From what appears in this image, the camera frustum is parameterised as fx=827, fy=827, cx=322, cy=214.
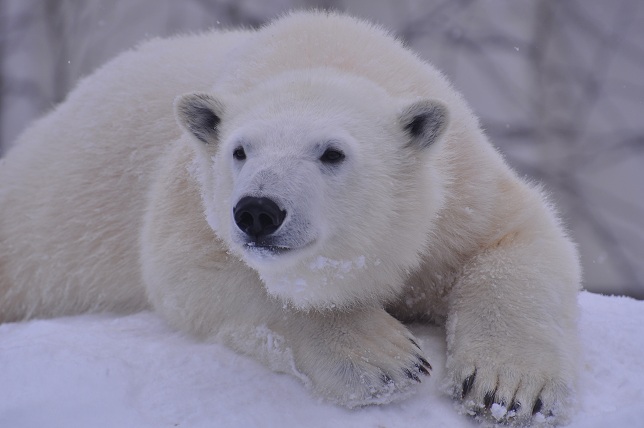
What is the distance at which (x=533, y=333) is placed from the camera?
11.0 ft

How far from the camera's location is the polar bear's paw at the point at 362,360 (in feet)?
10.4

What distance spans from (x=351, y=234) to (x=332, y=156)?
0.33 m

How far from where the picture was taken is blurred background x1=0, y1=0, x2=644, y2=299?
11.7 meters

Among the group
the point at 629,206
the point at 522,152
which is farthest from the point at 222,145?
the point at 629,206

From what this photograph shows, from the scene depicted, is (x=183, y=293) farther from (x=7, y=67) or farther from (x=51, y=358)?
(x=7, y=67)

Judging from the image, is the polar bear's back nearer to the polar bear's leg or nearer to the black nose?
the black nose

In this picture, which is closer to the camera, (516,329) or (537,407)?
(537,407)

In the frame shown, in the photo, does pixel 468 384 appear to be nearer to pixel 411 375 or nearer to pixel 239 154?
pixel 411 375

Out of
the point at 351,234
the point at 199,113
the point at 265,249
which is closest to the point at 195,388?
the point at 265,249

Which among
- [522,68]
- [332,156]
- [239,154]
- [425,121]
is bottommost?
[239,154]

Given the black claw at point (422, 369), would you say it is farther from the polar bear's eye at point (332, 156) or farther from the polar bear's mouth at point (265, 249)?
the polar bear's eye at point (332, 156)

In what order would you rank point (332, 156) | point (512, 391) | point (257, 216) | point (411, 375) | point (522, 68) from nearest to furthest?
point (257, 216)
point (512, 391)
point (411, 375)
point (332, 156)
point (522, 68)

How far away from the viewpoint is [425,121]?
3.53 metres

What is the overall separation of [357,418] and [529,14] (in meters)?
10.6
